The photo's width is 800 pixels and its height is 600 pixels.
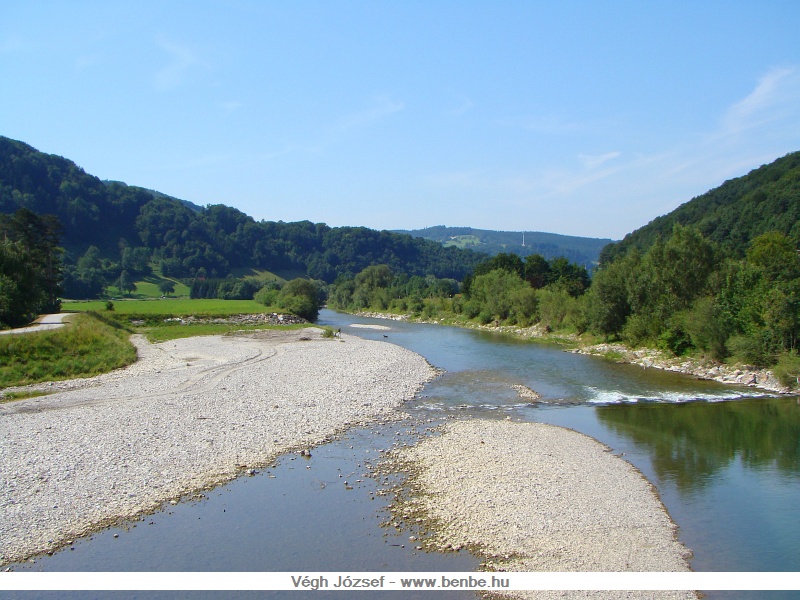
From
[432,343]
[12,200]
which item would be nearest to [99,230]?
[12,200]

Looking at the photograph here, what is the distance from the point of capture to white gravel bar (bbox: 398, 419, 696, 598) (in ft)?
35.7

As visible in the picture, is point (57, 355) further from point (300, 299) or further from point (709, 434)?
point (300, 299)

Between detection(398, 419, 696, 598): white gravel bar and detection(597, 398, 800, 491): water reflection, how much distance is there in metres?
1.80

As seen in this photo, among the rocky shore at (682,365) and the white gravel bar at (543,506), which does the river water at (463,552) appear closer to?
the white gravel bar at (543,506)

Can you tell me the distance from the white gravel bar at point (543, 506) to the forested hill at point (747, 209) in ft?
168

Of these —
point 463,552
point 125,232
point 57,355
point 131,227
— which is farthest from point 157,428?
point 131,227

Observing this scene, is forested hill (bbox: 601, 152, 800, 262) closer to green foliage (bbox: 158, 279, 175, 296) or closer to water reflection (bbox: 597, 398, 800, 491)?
water reflection (bbox: 597, 398, 800, 491)

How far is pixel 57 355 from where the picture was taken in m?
30.4

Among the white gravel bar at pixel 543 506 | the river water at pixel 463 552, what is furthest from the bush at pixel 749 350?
the white gravel bar at pixel 543 506

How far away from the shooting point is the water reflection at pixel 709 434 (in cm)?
1700

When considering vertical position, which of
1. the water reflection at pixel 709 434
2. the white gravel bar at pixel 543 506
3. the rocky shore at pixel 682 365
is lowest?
the white gravel bar at pixel 543 506

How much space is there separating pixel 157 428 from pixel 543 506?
498 inches

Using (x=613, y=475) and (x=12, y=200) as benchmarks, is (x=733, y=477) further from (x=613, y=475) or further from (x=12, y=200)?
(x=12, y=200)

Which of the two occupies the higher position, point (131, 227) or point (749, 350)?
point (131, 227)
